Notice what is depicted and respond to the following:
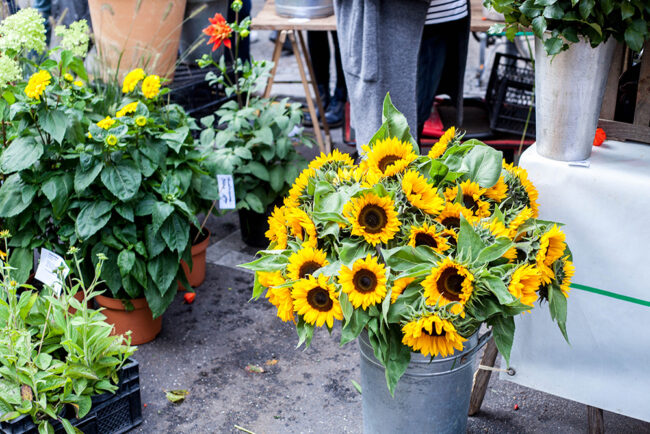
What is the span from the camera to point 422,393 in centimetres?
175

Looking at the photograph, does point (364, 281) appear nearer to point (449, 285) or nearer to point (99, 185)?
point (449, 285)

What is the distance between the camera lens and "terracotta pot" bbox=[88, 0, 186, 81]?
3.39 meters

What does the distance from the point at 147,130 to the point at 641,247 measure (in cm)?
179

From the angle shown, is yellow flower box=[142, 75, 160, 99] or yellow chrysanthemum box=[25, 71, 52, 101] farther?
yellow flower box=[142, 75, 160, 99]

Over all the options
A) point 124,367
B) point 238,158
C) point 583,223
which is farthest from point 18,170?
point 583,223

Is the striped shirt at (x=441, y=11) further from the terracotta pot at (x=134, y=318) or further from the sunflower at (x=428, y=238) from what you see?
the terracotta pot at (x=134, y=318)

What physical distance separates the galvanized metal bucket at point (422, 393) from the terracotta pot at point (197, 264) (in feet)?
4.63

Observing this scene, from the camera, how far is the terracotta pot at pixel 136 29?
11.1ft

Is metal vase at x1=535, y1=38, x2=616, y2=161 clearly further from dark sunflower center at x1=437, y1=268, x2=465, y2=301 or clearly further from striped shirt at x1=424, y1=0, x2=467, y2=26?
striped shirt at x1=424, y1=0, x2=467, y2=26

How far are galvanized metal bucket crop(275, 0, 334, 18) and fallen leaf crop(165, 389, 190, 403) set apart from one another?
2.17 metres

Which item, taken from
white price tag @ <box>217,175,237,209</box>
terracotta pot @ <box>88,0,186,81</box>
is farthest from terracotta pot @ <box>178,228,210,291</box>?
terracotta pot @ <box>88,0,186,81</box>

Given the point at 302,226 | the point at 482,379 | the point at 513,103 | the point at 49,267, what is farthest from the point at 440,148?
the point at 513,103

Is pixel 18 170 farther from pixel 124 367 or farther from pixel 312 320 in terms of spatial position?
pixel 312 320

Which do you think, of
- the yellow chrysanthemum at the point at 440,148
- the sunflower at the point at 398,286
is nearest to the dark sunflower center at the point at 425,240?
the sunflower at the point at 398,286
